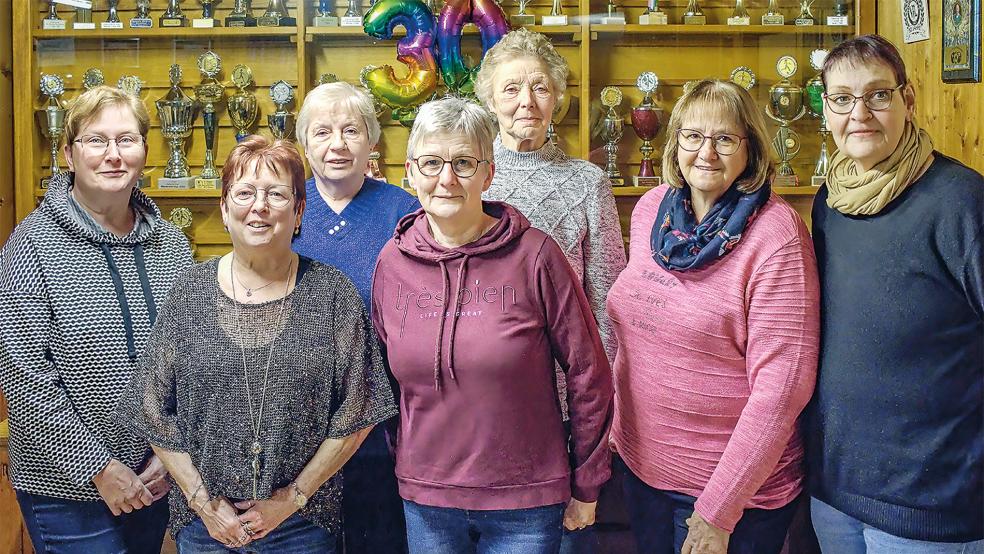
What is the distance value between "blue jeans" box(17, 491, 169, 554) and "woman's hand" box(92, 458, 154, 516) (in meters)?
0.03

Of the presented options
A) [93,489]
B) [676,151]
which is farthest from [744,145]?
[93,489]

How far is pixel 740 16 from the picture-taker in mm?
3480

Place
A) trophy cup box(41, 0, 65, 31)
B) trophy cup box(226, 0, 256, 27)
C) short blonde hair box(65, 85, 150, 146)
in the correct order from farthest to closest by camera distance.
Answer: trophy cup box(226, 0, 256, 27) → trophy cup box(41, 0, 65, 31) → short blonde hair box(65, 85, 150, 146)

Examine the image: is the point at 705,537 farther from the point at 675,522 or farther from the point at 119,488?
the point at 119,488

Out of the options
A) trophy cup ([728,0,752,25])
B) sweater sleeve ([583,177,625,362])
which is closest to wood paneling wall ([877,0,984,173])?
trophy cup ([728,0,752,25])

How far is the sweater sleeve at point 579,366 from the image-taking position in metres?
1.76

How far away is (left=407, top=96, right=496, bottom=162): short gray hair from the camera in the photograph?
1760mm

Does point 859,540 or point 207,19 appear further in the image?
point 207,19

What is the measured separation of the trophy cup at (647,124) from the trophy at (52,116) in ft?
6.60

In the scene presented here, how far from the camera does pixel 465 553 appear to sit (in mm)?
1798

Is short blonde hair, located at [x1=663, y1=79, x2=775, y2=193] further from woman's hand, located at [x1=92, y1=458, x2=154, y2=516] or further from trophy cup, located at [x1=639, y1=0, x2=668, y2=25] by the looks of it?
trophy cup, located at [x1=639, y1=0, x2=668, y2=25]

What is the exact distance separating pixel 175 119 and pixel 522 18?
4.27ft

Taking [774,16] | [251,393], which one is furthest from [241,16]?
[251,393]

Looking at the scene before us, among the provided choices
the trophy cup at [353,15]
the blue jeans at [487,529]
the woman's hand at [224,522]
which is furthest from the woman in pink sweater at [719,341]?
the trophy cup at [353,15]
